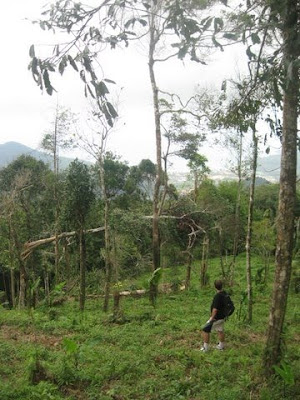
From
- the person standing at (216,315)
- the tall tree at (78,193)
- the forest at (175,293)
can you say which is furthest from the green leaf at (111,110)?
the tall tree at (78,193)

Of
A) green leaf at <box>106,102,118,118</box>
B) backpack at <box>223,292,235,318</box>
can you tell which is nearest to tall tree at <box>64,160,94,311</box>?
backpack at <box>223,292,235,318</box>

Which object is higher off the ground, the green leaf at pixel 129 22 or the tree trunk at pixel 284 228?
the green leaf at pixel 129 22

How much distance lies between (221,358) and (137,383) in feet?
5.84

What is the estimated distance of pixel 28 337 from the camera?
944cm

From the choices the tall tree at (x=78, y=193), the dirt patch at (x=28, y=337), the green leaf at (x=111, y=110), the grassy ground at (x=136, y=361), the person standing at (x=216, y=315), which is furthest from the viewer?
the tall tree at (x=78, y=193)

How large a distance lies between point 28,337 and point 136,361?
3.74 meters

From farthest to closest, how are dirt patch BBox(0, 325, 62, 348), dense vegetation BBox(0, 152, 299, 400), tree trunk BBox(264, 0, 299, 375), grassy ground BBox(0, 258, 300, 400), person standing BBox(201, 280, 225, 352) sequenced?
dirt patch BBox(0, 325, 62, 348) < person standing BBox(201, 280, 225, 352) < dense vegetation BBox(0, 152, 299, 400) < grassy ground BBox(0, 258, 300, 400) < tree trunk BBox(264, 0, 299, 375)

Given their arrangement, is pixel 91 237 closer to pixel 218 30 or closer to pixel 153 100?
pixel 153 100

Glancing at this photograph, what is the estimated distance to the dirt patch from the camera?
8.73m

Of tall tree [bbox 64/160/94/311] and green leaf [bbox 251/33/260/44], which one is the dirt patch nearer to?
tall tree [bbox 64/160/94/311]

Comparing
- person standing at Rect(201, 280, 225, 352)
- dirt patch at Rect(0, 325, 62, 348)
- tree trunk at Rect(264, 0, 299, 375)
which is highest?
tree trunk at Rect(264, 0, 299, 375)

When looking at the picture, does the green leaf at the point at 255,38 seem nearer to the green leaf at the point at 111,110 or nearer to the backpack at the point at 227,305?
the green leaf at the point at 111,110

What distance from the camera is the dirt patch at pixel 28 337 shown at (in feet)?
28.7

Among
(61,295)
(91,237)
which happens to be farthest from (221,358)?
(91,237)
